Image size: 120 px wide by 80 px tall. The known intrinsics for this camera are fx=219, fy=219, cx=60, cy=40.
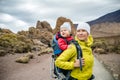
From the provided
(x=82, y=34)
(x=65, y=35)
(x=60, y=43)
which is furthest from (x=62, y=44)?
(x=82, y=34)

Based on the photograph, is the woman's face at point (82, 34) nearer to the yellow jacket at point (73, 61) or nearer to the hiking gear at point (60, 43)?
the yellow jacket at point (73, 61)

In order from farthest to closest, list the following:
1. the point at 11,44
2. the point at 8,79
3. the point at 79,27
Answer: the point at 11,44
the point at 8,79
the point at 79,27

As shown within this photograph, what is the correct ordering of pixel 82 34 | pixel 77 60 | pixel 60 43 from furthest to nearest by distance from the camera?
pixel 60 43, pixel 82 34, pixel 77 60

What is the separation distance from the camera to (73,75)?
113 inches

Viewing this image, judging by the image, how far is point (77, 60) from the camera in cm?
274

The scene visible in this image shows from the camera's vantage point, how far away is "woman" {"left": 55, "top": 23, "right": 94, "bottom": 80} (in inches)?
109

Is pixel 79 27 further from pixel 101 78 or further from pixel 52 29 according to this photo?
pixel 52 29

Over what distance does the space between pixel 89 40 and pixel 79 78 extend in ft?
1.81

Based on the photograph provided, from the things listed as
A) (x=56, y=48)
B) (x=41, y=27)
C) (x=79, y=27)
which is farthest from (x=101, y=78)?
(x=41, y=27)

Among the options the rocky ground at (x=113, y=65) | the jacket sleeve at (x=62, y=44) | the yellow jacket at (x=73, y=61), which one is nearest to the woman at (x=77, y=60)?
the yellow jacket at (x=73, y=61)

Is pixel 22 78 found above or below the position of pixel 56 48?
below

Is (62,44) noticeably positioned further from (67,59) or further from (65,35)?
(67,59)

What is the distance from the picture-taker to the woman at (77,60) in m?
2.78

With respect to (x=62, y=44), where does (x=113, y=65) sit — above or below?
below
